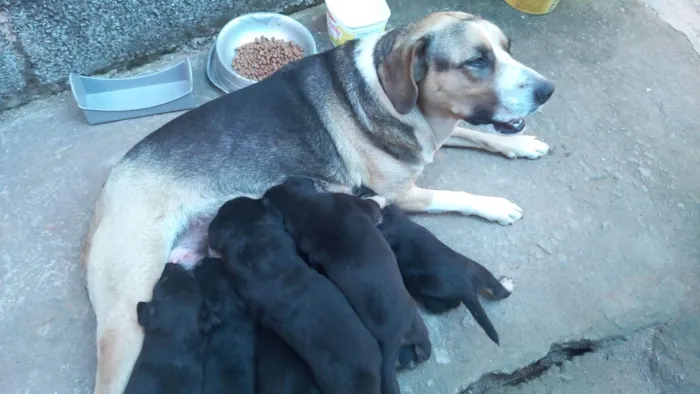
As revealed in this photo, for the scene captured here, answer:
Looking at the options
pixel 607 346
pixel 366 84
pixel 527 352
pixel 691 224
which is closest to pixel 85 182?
pixel 366 84

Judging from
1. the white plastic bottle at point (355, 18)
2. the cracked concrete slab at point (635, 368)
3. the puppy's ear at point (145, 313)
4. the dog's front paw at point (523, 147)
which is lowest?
the cracked concrete slab at point (635, 368)

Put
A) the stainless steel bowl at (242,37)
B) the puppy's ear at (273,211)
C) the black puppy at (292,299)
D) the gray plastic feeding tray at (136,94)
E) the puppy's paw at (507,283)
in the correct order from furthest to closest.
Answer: the stainless steel bowl at (242,37), the gray plastic feeding tray at (136,94), the puppy's paw at (507,283), the puppy's ear at (273,211), the black puppy at (292,299)

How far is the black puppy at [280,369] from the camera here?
2375mm

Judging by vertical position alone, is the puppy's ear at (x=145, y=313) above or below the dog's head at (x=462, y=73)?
below

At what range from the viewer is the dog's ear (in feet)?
8.96

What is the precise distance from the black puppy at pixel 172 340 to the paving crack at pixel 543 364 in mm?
1265

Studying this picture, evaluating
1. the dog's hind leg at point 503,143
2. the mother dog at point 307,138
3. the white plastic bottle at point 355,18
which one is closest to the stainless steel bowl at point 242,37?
the white plastic bottle at point 355,18

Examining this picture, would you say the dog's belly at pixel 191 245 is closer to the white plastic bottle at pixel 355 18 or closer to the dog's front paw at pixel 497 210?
the dog's front paw at pixel 497 210

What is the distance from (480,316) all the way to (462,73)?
1.09m

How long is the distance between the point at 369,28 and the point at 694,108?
224 cm

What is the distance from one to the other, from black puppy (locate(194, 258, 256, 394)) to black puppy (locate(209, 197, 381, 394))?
55 millimetres

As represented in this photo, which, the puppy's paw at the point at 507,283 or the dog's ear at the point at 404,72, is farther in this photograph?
the puppy's paw at the point at 507,283

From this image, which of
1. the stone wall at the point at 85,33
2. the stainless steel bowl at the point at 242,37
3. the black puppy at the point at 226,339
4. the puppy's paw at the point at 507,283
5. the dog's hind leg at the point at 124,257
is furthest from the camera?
the stainless steel bowl at the point at 242,37

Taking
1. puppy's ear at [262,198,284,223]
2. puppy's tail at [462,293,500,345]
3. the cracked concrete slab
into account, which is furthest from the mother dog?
the cracked concrete slab
